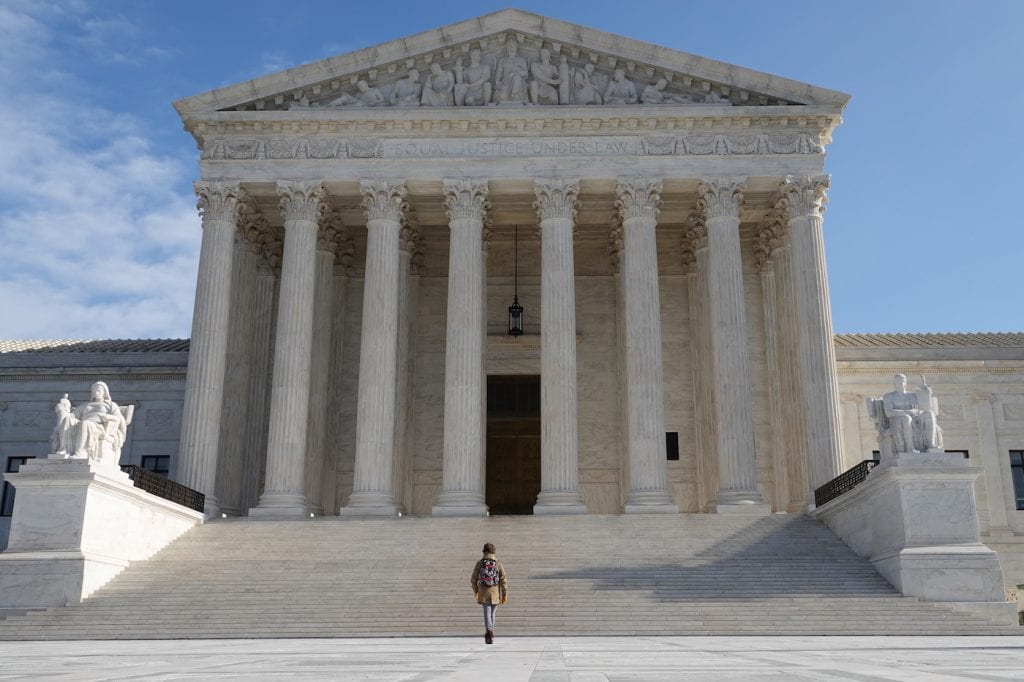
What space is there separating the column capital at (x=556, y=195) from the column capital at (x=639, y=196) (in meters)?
1.66

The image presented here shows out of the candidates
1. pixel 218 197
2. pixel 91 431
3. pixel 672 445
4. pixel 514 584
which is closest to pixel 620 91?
pixel 672 445

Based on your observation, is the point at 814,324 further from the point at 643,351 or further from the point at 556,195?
the point at 556,195

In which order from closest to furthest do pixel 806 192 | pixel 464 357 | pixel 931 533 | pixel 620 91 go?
pixel 931 533 < pixel 464 357 < pixel 806 192 < pixel 620 91

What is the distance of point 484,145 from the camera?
3428 centimetres

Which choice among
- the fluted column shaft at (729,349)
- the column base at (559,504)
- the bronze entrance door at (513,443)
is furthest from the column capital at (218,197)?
the fluted column shaft at (729,349)

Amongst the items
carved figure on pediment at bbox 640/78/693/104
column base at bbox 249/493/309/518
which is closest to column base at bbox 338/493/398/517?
column base at bbox 249/493/309/518

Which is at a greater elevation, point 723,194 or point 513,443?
point 723,194

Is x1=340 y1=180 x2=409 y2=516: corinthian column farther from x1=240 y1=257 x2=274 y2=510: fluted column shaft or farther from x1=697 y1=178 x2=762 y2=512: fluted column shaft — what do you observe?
x1=697 y1=178 x2=762 y2=512: fluted column shaft

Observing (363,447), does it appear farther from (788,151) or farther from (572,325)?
(788,151)

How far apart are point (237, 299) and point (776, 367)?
20776 mm

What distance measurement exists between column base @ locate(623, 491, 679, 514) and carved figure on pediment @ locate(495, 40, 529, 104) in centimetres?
1470

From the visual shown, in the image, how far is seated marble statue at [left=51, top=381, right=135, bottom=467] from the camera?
963 inches

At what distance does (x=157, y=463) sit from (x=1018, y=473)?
114 ft

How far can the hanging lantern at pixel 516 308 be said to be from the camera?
125 ft
